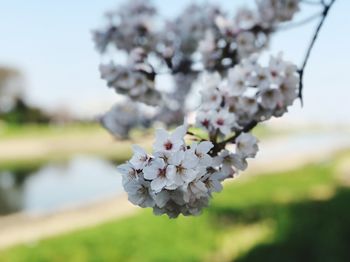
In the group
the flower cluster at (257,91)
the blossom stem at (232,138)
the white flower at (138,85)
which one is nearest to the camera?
the blossom stem at (232,138)

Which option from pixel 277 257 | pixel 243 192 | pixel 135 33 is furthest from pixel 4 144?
pixel 135 33

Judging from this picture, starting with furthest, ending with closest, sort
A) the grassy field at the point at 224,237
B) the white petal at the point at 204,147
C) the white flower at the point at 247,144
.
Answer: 1. the grassy field at the point at 224,237
2. the white flower at the point at 247,144
3. the white petal at the point at 204,147

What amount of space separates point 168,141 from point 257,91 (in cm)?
83

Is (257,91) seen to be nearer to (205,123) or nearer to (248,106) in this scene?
(248,106)

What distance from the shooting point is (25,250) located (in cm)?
891

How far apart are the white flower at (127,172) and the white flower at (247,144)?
0.54m

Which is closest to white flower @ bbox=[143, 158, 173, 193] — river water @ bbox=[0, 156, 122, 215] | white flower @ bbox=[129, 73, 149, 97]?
white flower @ bbox=[129, 73, 149, 97]

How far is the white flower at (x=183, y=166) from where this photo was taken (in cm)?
137

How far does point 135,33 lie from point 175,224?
7474mm

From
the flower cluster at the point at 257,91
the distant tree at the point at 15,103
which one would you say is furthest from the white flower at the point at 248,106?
the distant tree at the point at 15,103

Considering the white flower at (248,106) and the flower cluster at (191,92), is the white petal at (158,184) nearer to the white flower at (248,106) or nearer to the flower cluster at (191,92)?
the flower cluster at (191,92)

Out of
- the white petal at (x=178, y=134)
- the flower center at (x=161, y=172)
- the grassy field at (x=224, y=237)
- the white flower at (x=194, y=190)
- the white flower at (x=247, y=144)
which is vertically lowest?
the white flower at (x=194, y=190)

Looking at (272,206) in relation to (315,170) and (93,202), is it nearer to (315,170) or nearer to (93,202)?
(93,202)

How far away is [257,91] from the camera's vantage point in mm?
2182
